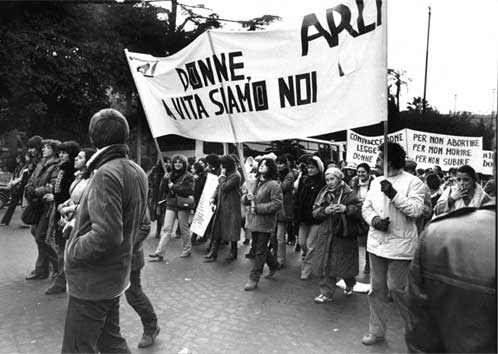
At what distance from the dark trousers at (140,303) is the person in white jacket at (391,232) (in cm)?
203

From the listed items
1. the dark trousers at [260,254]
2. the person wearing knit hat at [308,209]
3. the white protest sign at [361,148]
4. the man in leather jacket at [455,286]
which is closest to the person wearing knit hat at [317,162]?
the person wearing knit hat at [308,209]

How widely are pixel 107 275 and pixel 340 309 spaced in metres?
3.37

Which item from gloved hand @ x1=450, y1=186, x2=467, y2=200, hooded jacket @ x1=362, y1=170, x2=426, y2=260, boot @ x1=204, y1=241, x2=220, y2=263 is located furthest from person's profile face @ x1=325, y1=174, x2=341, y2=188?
boot @ x1=204, y1=241, x2=220, y2=263

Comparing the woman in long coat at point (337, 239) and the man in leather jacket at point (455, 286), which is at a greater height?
the man in leather jacket at point (455, 286)

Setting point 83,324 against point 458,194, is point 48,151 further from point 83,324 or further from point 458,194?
point 458,194

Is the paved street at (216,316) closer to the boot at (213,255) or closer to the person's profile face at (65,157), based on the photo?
the boot at (213,255)

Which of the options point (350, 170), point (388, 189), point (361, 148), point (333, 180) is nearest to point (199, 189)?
point (333, 180)

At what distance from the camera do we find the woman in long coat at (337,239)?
551 cm

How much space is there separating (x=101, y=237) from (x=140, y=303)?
1.66 metres

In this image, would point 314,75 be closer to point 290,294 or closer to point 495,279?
point 290,294

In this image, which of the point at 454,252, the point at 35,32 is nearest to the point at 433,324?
the point at 454,252

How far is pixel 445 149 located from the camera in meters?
11.7

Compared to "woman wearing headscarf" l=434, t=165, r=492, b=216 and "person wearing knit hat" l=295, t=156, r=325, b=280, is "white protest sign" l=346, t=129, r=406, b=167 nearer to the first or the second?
"person wearing knit hat" l=295, t=156, r=325, b=280

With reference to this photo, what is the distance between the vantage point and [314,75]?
186 inches
